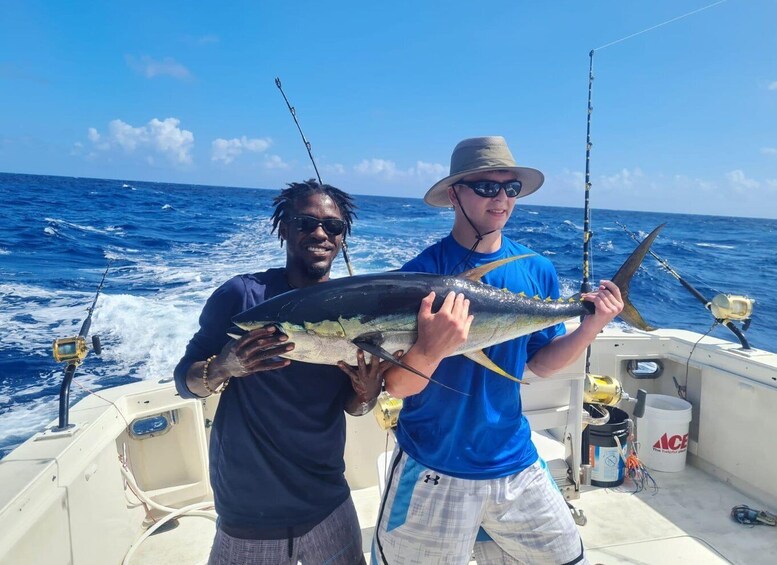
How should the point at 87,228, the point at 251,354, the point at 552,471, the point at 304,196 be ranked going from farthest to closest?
the point at 87,228
the point at 552,471
the point at 304,196
the point at 251,354

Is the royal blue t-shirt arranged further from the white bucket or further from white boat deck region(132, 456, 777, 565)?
the white bucket

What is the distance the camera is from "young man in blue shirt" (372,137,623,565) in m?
1.89

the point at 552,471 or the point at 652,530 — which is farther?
the point at 652,530

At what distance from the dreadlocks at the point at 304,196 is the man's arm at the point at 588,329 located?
1.04m

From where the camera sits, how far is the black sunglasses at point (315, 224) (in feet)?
5.98

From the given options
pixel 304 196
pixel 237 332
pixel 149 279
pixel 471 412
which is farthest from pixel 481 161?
pixel 149 279

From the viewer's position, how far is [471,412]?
197 cm

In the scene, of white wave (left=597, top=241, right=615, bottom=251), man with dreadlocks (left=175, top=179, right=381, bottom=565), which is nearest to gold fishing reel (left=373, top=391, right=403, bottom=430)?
man with dreadlocks (left=175, top=179, right=381, bottom=565)

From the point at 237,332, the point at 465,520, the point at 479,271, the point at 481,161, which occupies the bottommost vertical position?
the point at 465,520

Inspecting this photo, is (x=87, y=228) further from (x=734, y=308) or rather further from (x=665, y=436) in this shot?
(x=734, y=308)

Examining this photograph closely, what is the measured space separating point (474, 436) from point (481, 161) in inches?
43.5

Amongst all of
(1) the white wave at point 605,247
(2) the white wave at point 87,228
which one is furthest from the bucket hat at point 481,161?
(1) the white wave at point 605,247

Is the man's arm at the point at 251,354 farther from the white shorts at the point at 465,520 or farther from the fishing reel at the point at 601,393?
the fishing reel at the point at 601,393

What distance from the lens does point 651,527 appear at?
125 inches
